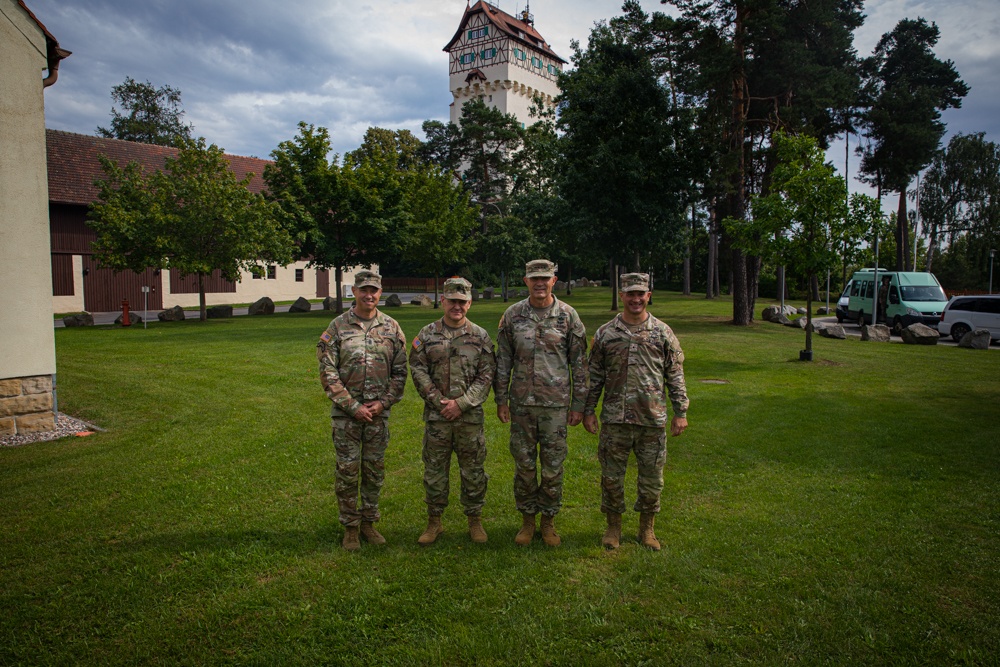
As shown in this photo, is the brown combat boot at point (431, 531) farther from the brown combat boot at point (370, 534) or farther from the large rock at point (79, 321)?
the large rock at point (79, 321)

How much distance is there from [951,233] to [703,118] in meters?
49.5

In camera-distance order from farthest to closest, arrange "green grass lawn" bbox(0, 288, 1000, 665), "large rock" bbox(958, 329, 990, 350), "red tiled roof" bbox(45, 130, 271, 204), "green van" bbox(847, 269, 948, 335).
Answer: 1. "red tiled roof" bbox(45, 130, 271, 204)
2. "green van" bbox(847, 269, 948, 335)
3. "large rock" bbox(958, 329, 990, 350)
4. "green grass lawn" bbox(0, 288, 1000, 665)

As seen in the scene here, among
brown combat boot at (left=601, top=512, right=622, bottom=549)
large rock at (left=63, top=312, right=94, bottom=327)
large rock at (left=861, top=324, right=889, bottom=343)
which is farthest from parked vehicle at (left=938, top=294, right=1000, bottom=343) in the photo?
large rock at (left=63, top=312, right=94, bottom=327)

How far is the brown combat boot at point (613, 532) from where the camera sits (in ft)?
16.6

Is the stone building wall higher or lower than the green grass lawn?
higher

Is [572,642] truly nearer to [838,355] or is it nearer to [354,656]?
[354,656]

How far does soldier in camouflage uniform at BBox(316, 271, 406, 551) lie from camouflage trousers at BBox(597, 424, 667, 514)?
1923mm

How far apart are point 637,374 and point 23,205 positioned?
8.83m

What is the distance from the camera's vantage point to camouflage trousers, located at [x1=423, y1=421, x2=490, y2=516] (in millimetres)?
5102

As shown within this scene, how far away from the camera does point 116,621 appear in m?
3.96

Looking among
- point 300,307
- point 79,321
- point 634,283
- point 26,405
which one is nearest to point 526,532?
point 634,283

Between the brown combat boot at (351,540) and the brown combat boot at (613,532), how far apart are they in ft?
7.05

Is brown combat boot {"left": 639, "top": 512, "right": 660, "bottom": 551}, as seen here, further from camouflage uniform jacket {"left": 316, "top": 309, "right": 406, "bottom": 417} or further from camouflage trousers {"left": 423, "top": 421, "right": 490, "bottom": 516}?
camouflage uniform jacket {"left": 316, "top": 309, "right": 406, "bottom": 417}

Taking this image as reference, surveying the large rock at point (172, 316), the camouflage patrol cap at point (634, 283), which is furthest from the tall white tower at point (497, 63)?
the camouflage patrol cap at point (634, 283)
